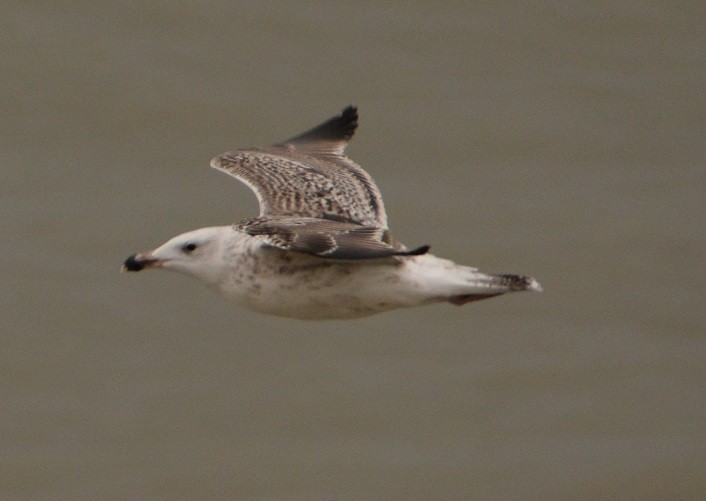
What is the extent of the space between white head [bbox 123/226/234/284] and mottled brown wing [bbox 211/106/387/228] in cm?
44

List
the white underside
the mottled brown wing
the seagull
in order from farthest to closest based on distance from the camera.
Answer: the mottled brown wing → the white underside → the seagull

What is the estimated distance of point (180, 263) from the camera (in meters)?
8.31

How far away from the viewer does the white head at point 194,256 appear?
8.19 metres

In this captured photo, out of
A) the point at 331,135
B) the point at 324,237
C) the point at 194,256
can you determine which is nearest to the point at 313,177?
the point at 331,135

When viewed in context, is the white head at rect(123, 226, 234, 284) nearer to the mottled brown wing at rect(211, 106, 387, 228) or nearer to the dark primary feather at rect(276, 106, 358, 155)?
the mottled brown wing at rect(211, 106, 387, 228)

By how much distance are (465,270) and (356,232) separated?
0.70 meters

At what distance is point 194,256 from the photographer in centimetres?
827

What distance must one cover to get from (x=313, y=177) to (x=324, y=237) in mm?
1919

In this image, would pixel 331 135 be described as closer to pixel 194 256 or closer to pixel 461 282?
pixel 194 256

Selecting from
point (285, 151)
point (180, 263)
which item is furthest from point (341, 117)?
point (180, 263)

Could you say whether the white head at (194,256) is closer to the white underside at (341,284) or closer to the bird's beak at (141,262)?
the bird's beak at (141,262)

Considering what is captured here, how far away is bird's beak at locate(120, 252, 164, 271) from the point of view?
8.31 meters

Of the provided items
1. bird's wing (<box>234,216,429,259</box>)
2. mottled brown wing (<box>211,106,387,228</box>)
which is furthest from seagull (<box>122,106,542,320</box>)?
mottled brown wing (<box>211,106,387,228</box>)

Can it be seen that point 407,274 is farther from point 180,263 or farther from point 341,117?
point 341,117
